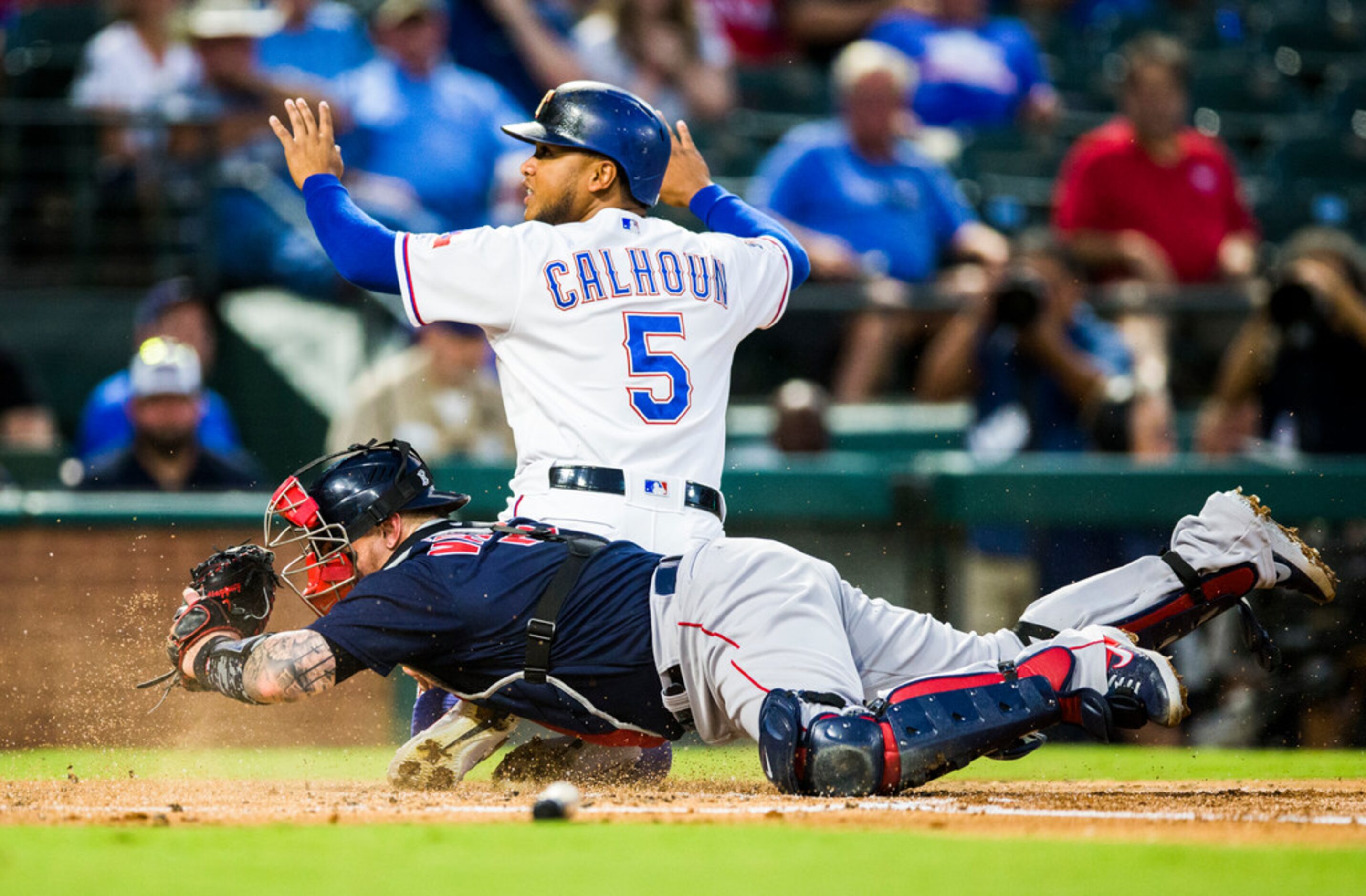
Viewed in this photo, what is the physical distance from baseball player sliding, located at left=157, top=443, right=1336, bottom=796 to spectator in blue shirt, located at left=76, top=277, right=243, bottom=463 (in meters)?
3.37

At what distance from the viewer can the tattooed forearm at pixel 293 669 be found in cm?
419

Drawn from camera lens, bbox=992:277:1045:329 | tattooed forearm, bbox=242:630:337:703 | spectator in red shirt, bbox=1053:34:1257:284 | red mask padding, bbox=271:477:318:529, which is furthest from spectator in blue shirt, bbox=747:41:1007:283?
tattooed forearm, bbox=242:630:337:703

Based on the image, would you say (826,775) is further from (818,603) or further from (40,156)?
(40,156)

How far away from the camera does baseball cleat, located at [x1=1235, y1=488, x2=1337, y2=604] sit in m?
4.91

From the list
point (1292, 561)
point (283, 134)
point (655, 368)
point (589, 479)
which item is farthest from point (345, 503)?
point (1292, 561)

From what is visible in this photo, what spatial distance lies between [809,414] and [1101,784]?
298 centimetres

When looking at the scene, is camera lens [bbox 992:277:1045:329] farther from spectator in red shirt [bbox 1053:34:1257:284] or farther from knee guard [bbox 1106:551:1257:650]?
knee guard [bbox 1106:551:1257:650]

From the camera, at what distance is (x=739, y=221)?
5293 millimetres

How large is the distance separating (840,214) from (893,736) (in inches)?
219

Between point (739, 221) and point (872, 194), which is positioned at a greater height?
point (872, 194)

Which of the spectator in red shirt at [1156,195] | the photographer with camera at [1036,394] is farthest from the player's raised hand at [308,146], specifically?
the spectator in red shirt at [1156,195]

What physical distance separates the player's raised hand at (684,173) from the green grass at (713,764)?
1.84 metres

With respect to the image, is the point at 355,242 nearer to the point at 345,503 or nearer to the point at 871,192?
the point at 345,503

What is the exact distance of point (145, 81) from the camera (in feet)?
30.8
